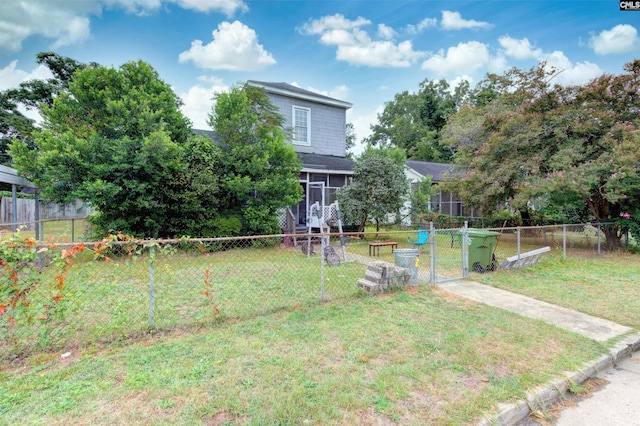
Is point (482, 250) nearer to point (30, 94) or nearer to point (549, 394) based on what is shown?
point (549, 394)

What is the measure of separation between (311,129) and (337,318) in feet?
45.9

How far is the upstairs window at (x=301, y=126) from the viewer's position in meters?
16.5

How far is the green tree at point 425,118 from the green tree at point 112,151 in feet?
92.3

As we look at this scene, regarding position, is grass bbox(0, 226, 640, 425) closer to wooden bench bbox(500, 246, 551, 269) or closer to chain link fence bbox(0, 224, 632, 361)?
chain link fence bbox(0, 224, 632, 361)

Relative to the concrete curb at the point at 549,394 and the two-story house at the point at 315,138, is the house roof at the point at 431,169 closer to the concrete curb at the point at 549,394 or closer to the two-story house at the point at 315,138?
the two-story house at the point at 315,138

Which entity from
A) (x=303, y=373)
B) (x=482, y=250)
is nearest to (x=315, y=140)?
(x=482, y=250)

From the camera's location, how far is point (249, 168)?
10203mm

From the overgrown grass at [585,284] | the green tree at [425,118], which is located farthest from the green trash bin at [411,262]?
the green tree at [425,118]

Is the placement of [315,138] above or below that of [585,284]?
above

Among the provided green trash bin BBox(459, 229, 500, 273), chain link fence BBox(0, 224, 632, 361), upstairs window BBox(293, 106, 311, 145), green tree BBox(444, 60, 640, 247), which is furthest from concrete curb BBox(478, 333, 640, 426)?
upstairs window BBox(293, 106, 311, 145)

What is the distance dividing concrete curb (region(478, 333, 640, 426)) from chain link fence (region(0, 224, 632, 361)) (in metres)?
2.92

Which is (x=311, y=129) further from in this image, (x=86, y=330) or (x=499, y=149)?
(x=86, y=330)

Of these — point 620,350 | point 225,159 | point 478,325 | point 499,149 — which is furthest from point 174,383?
point 499,149

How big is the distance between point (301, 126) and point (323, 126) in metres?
1.44
